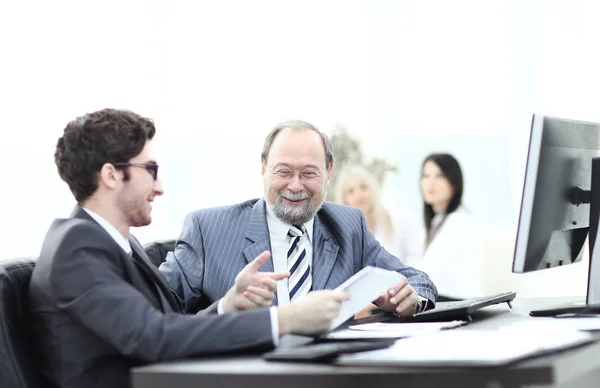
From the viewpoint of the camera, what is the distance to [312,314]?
1729mm

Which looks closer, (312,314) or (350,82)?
(312,314)

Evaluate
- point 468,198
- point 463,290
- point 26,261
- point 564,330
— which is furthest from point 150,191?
point 468,198

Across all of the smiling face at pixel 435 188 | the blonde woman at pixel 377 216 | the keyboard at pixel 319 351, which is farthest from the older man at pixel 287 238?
the blonde woman at pixel 377 216

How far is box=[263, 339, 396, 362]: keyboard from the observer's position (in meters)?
1.48

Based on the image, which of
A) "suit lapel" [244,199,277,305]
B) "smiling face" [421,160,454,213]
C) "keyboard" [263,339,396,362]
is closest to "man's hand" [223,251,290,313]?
"keyboard" [263,339,396,362]

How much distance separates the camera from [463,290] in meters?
5.32

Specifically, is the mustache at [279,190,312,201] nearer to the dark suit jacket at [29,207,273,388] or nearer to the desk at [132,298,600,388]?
the dark suit jacket at [29,207,273,388]

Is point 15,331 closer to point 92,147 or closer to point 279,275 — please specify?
point 92,147

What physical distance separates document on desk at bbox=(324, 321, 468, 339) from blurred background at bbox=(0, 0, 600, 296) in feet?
12.8

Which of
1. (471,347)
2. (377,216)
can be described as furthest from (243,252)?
(377,216)

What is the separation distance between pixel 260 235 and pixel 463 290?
9.74 ft

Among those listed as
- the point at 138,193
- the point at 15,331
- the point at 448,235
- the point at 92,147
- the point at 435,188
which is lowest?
the point at 448,235

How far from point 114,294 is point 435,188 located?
4.22m

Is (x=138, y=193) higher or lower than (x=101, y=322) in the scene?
higher
